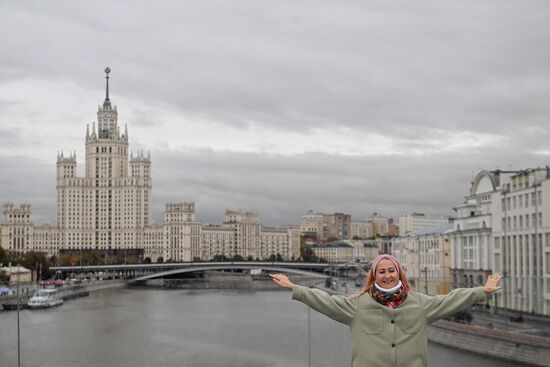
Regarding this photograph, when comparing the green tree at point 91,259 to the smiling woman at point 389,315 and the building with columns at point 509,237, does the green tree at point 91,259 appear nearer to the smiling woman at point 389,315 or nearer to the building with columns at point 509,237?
the building with columns at point 509,237

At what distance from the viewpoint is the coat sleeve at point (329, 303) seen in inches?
98.7

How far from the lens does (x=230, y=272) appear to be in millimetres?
77000

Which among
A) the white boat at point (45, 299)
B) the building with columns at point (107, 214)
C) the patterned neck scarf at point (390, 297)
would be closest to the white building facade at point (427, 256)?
the white boat at point (45, 299)

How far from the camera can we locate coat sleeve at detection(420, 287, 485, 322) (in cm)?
250

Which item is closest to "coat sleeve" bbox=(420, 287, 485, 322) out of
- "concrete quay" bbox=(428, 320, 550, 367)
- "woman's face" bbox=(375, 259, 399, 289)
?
"woman's face" bbox=(375, 259, 399, 289)

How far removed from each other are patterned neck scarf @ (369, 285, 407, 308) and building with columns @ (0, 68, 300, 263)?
3107 inches

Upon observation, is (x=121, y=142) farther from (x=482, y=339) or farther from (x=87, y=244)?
(x=482, y=339)

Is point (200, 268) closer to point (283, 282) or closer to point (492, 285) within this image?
point (283, 282)

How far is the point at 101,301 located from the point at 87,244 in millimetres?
42779

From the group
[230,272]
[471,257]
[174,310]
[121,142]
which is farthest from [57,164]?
[471,257]

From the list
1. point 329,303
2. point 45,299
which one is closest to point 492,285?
point 329,303

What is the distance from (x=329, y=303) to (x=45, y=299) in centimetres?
3424

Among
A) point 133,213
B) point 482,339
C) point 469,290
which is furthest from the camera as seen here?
point 133,213

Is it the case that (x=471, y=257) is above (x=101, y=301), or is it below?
above
